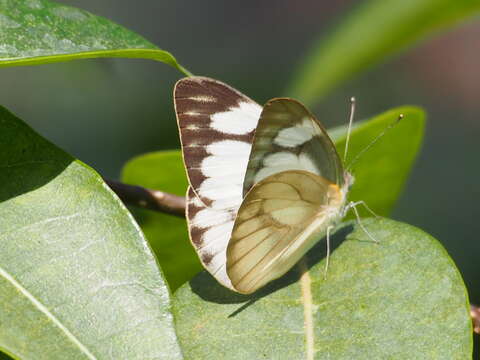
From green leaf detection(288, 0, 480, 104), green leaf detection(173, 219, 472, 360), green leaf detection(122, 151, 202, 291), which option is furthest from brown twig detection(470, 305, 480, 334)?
green leaf detection(288, 0, 480, 104)

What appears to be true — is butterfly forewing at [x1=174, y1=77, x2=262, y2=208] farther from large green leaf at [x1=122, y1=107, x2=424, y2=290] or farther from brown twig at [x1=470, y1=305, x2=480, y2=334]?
brown twig at [x1=470, y1=305, x2=480, y2=334]

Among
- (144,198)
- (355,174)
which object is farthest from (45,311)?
(355,174)

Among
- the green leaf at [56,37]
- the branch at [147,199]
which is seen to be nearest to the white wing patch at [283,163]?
the branch at [147,199]

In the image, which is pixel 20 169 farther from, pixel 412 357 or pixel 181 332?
pixel 412 357

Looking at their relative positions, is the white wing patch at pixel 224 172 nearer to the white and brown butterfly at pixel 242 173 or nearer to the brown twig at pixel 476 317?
the white and brown butterfly at pixel 242 173

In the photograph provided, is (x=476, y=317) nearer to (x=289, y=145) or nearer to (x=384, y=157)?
(x=289, y=145)

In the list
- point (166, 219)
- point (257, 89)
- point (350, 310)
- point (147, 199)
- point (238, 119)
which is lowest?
point (257, 89)

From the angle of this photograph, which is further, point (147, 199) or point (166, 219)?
point (166, 219)

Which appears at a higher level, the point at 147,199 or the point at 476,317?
the point at 476,317
